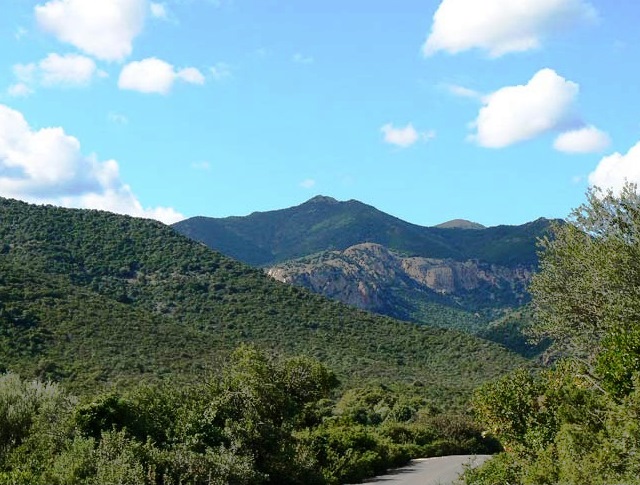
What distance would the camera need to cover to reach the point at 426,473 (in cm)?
2741

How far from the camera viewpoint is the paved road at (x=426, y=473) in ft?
78.9

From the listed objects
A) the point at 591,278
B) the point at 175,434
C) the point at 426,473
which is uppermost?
the point at 591,278

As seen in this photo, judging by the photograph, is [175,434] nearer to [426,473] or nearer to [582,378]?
[582,378]

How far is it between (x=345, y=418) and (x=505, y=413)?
57.3ft

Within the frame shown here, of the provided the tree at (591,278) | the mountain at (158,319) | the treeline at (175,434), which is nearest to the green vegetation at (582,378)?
the tree at (591,278)

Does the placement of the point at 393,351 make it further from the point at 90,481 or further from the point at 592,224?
the point at 90,481

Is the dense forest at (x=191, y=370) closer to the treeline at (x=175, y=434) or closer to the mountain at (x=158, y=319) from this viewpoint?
the treeline at (x=175, y=434)

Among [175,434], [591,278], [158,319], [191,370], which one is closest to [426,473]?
[591,278]

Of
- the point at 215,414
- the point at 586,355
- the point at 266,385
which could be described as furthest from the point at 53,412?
the point at 586,355

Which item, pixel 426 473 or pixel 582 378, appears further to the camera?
pixel 426 473

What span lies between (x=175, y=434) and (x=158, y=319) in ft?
150

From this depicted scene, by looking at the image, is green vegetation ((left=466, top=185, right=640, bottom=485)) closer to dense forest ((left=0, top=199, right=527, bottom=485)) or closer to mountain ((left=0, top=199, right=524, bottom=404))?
dense forest ((left=0, top=199, right=527, bottom=485))

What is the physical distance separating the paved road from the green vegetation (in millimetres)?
3950

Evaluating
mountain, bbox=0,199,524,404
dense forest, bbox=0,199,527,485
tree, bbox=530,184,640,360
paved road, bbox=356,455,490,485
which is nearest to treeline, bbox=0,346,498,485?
dense forest, bbox=0,199,527,485
